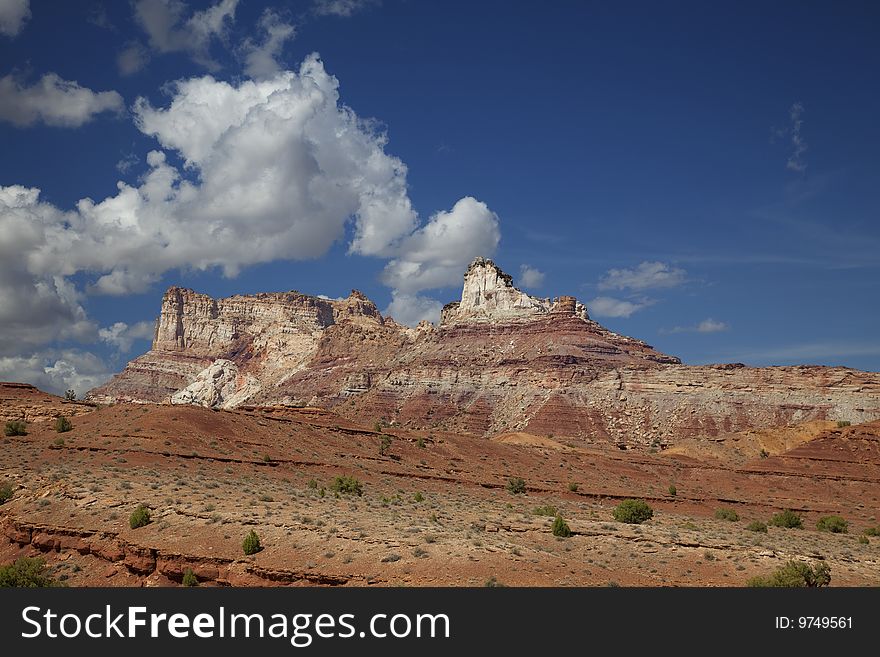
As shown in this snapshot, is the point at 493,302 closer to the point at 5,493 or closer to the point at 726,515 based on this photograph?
the point at 726,515

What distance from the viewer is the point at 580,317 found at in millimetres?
145500

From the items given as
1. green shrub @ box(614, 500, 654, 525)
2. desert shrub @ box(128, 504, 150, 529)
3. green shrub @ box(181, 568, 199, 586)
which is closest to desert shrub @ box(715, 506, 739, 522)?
green shrub @ box(614, 500, 654, 525)

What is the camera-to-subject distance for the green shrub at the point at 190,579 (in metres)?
20.3

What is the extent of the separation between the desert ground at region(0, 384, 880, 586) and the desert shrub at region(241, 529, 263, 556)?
1.00ft

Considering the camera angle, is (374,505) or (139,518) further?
(374,505)

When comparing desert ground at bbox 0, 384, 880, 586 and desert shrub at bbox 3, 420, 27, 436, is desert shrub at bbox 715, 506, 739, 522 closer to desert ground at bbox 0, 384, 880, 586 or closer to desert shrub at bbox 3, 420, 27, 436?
desert ground at bbox 0, 384, 880, 586

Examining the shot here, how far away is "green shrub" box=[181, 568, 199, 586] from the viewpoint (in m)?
20.3

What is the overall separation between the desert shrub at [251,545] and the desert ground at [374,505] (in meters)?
0.31

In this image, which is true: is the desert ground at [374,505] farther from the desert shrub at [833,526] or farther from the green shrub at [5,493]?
the desert shrub at [833,526]

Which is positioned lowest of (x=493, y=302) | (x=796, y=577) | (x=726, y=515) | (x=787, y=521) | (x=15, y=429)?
(x=787, y=521)

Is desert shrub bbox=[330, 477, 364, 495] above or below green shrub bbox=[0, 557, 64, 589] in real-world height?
above

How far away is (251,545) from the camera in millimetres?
20891

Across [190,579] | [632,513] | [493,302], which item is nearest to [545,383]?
[493,302]

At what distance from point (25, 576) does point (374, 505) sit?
42.8 feet
